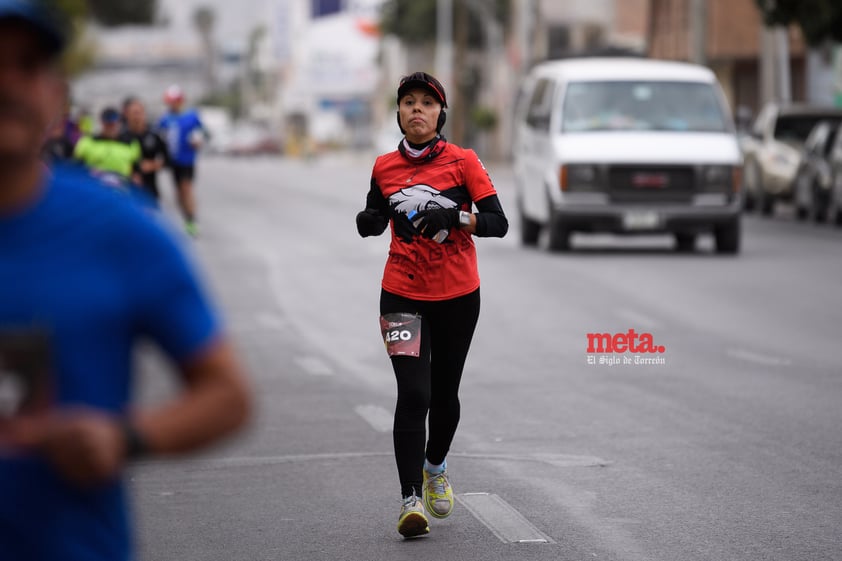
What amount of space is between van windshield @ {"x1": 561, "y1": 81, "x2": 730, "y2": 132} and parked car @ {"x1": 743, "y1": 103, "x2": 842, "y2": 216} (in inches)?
340

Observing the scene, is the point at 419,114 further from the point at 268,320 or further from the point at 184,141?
the point at 184,141

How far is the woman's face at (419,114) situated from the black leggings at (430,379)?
594 mm

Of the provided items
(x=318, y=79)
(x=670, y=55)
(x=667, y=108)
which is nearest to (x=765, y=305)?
(x=667, y=108)

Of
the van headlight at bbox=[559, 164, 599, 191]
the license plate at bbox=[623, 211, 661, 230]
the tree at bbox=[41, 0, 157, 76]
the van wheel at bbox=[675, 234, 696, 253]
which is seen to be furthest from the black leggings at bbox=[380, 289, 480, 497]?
the tree at bbox=[41, 0, 157, 76]

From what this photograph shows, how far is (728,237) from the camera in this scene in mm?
21953

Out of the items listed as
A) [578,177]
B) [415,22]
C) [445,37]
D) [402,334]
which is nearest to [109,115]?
[578,177]

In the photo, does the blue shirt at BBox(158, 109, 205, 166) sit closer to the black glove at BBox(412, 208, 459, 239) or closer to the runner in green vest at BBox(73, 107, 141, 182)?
the runner in green vest at BBox(73, 107, 141, 182)

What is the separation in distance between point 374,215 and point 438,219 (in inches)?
11.0

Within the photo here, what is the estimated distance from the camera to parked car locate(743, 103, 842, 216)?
103 ft

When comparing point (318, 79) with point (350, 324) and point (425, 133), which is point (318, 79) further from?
point (425, 133)

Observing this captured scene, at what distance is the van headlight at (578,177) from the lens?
21.5m

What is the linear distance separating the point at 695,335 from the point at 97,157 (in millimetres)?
7969

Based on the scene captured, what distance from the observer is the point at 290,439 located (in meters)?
9.51

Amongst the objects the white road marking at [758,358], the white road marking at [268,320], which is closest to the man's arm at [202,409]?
the white road marking at [758,358]
